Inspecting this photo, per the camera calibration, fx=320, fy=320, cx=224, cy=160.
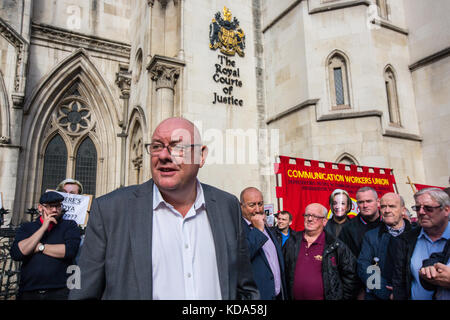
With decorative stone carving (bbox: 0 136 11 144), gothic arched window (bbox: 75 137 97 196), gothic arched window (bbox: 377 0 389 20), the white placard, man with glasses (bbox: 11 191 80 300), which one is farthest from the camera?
gothic arched window (bbox: 75 137 97 196)

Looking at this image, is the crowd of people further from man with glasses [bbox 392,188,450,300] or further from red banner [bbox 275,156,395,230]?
red banner [bbox 275,156,395,230]

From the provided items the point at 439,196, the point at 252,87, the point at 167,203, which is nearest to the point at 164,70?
the point at 252,87

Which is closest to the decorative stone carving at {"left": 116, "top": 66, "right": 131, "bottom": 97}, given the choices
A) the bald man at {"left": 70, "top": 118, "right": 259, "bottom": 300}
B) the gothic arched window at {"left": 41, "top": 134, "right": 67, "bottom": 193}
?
the gothic arched window at {"left": 41, "top": 134, "right": 67, "bottom": 193}

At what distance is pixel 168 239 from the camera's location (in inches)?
64.0

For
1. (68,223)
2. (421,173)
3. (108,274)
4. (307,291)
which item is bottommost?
(307,291)

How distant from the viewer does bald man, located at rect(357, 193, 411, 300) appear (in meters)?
3.00

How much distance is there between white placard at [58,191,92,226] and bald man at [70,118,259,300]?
11.5ft

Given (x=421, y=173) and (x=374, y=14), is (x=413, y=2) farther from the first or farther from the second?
(x=421, y=173)

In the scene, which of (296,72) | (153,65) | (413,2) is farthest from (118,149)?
(413,2)

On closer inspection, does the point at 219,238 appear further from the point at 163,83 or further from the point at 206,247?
the point at 163,83

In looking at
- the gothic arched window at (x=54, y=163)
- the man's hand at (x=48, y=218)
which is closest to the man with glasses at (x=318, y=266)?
the man's hand at (x=48, y=218)

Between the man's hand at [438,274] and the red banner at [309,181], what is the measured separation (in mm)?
3417

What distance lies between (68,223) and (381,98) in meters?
8.77
